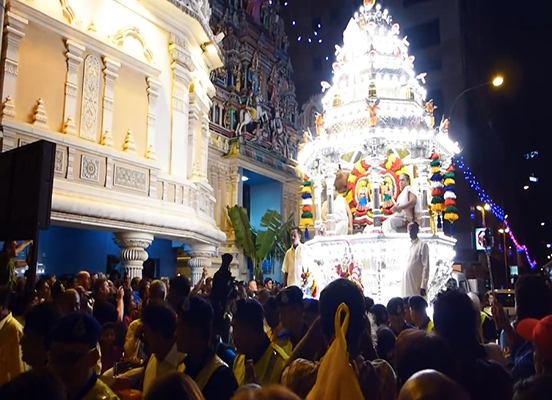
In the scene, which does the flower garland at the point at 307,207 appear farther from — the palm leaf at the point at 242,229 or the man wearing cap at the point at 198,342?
the man wearing cap at the point at 198,342

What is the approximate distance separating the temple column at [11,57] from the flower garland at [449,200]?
942 centimetres

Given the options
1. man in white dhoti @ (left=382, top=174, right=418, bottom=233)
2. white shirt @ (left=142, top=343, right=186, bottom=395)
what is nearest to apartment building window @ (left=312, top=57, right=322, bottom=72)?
man in white dhoti @ (left=382, top=174, right=418, bottom=233)

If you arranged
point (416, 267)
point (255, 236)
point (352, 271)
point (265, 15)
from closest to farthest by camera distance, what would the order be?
point (416, 267) → point (352, 271) → point (255, 236) → point (265, 15)

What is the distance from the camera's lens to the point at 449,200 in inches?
473

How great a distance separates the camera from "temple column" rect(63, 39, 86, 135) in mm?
10607

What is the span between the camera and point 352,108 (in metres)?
12.1

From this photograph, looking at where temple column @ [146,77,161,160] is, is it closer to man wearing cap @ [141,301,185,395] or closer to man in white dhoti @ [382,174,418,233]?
man in white dhoti @ [382,174,418,233]

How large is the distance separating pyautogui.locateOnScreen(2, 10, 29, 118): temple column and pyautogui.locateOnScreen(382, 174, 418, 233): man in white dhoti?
8.07 m

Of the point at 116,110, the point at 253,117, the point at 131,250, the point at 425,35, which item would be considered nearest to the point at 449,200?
the point at 131,250

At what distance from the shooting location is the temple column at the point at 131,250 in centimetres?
1156

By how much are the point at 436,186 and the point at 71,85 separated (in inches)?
327

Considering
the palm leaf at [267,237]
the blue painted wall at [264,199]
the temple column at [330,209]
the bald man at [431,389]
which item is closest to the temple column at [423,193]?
the temple column at [330,209]

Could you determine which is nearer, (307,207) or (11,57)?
(11,57)

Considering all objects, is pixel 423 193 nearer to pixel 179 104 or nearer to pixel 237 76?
pixel 179 104
